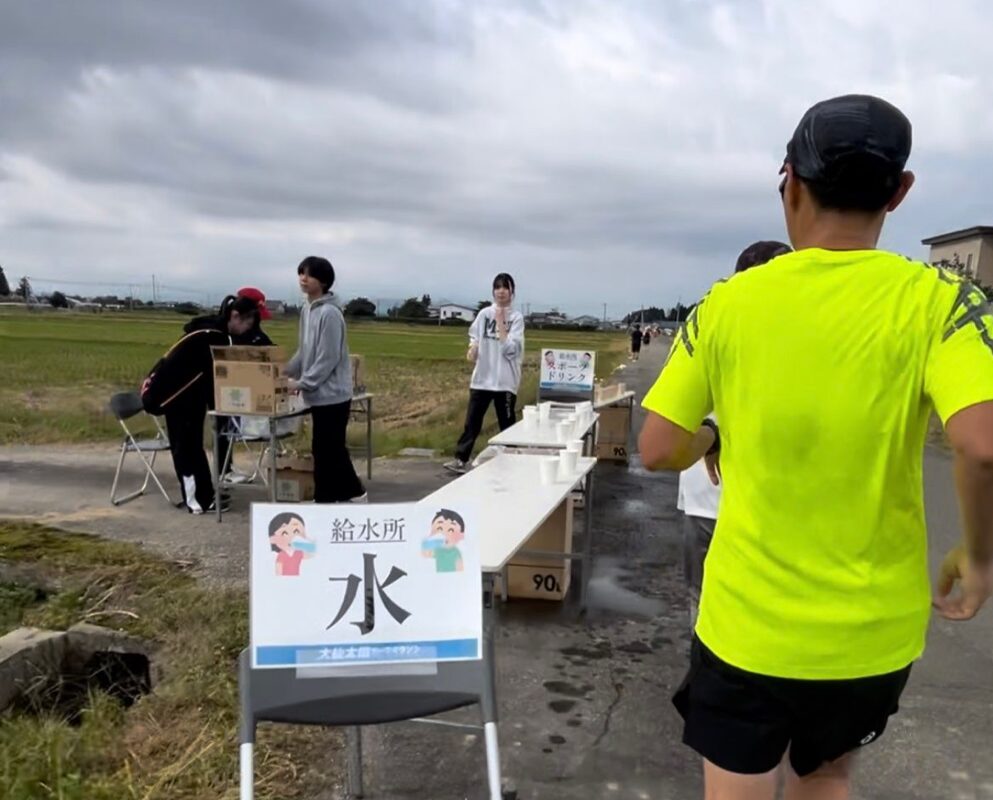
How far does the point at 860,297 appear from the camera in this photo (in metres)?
1.34

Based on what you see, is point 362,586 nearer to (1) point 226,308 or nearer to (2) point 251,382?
(2) point 251,382

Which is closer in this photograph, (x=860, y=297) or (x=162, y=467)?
(x=860, y=297)

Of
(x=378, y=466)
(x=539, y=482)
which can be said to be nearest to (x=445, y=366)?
(x=378, y=466)

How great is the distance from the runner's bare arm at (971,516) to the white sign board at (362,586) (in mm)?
1176

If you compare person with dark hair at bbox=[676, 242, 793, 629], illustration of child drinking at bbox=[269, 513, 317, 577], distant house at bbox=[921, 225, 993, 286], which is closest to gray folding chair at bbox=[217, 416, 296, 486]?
person with dark hair at bbox=[676, 242, 793, 629]

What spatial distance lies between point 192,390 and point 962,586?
5.70 m

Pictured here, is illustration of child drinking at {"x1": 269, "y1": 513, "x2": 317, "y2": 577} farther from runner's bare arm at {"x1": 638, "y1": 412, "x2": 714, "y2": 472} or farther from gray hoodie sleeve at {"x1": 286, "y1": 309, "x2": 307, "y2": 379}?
gray hoodie sleeve at {"x1": 286, "y1": 309, "x2": 307, "y2": 379}

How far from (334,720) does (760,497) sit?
129 centimetres

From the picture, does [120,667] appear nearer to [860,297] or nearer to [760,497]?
[760,497]

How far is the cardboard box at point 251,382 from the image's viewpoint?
577 centimetres

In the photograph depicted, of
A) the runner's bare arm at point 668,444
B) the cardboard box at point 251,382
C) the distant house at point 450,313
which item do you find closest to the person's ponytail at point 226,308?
the cardboard box at point 251,382

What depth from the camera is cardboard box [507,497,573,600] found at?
469 cm

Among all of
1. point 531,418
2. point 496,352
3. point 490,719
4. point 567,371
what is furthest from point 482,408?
point 490,719

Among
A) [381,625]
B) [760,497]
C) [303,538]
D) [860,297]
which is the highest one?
[860,297]
